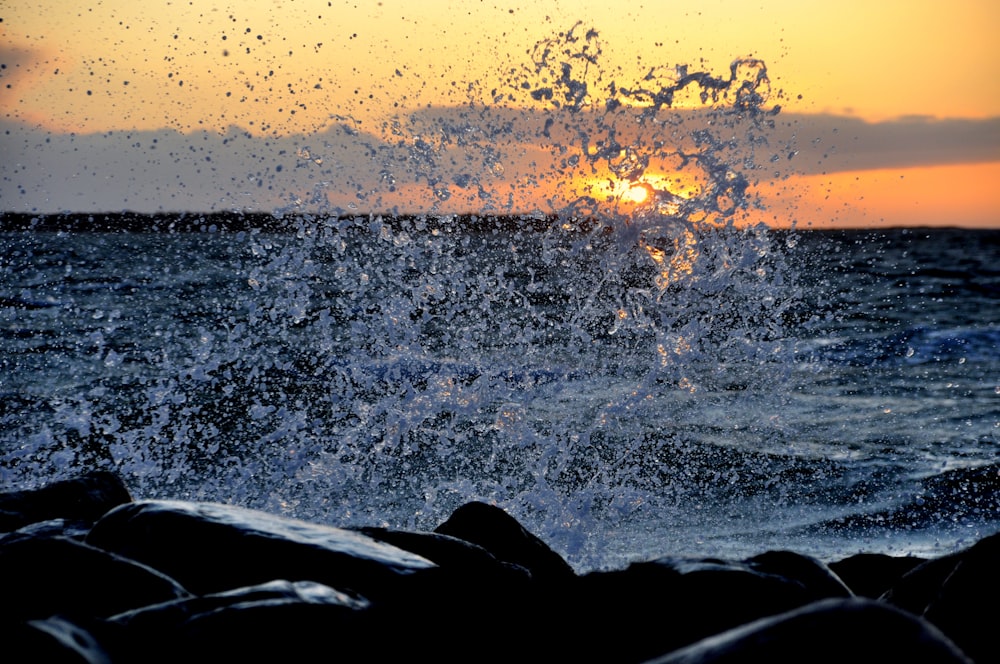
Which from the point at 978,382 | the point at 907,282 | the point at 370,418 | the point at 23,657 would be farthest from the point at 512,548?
the point at 907,282

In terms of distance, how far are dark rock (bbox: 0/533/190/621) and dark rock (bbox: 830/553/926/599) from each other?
262 centimetres

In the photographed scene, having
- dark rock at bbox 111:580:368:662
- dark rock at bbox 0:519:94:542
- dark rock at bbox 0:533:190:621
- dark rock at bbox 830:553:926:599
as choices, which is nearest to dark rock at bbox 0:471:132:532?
dark rock at bbox 0:519:94:542

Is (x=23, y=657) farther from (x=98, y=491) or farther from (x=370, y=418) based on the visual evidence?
(x=370, y=418)

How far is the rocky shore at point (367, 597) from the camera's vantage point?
2215 mm

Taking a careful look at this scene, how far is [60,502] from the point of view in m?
4.14

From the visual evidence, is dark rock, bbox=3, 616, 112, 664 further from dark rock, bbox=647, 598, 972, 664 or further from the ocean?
the ocean

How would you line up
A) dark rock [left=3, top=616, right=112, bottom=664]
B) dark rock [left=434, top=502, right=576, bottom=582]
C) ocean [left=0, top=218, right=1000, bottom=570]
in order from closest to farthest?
dark rock [left=3, top=616, right=112, bottom=664]
dark rock [left=434, top=502, right=576, bottom=582]
ocean [left=0, top=218, right=1000, bottom=570]

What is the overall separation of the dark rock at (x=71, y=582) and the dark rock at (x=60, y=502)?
126 cm

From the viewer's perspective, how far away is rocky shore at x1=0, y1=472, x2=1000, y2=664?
2.21 m

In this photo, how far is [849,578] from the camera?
412cm

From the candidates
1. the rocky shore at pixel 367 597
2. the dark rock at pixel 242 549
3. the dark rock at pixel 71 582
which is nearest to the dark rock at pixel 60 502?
the rocky shore at pixel 367 597

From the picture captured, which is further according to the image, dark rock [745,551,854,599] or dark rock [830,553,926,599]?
dark rock [830,553,926,599]

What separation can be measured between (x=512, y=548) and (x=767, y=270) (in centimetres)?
462

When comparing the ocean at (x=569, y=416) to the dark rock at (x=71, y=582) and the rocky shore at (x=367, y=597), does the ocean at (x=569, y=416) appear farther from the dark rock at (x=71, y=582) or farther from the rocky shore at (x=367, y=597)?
the dark rock at (x=71, y=582)
